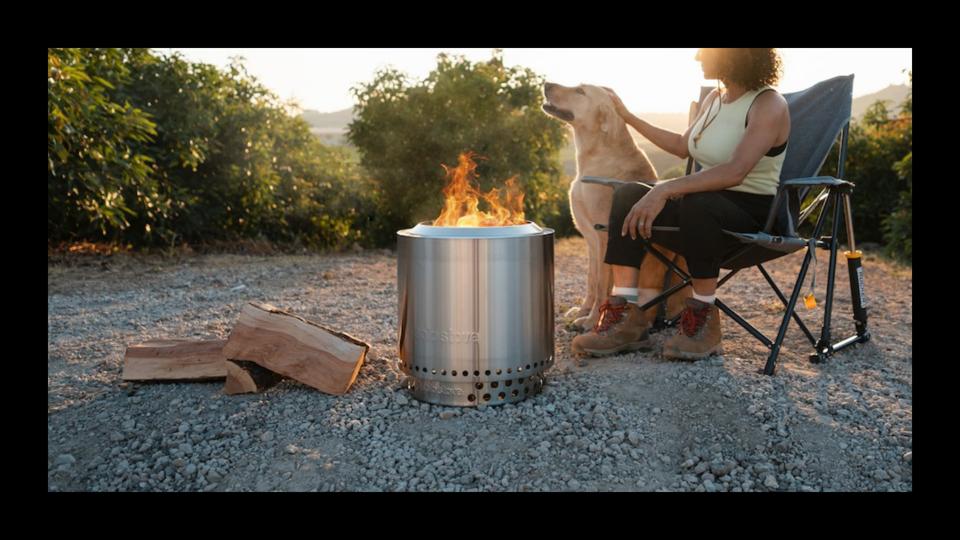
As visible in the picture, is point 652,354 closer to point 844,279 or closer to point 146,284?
point 844,279

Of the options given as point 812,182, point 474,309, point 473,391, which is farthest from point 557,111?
point 473,391

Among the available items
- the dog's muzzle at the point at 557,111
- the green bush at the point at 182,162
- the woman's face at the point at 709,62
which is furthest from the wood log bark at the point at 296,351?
the green bush at the point at 182,162

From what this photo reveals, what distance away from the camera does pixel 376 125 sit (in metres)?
9.16

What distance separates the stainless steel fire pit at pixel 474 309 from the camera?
3160mm

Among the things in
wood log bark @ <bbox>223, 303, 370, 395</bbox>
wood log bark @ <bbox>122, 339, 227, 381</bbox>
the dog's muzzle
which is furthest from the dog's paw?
wood log bark @ <bbox>122, 339, 227, 381</bbox>

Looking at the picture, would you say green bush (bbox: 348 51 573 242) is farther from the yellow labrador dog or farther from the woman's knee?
the woman's knee

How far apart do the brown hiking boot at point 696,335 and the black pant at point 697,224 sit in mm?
181

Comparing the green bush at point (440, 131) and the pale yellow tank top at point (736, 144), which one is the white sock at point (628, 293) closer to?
the pale yellow tank top at point (736, 144)

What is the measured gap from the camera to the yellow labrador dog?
443 cm

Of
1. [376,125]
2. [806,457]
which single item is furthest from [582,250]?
[806,457]

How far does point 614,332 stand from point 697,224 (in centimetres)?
73

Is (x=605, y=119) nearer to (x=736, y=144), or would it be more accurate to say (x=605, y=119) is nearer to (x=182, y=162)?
(x=736, y=144)

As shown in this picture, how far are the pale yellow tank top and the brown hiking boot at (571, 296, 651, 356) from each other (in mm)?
825

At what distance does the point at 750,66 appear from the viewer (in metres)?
3.67
